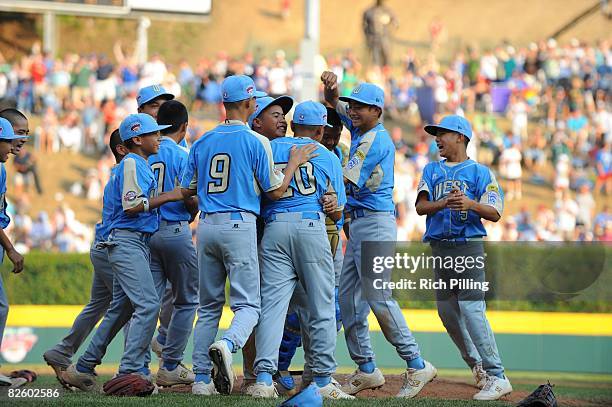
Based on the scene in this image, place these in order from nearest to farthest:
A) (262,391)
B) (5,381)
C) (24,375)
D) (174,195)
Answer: (262,391)
(174,195)
(5,381)
(24,375)

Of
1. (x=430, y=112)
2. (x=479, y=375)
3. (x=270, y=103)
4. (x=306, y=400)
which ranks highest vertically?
(x=430, y=112)

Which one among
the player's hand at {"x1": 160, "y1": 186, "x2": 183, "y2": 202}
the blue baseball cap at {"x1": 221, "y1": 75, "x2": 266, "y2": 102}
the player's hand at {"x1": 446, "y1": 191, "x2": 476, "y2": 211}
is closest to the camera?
the blue baseball cap at {"x1": 221, "y1": 75, "x2": 266, "y2": 102}

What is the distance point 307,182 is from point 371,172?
30.7 inches

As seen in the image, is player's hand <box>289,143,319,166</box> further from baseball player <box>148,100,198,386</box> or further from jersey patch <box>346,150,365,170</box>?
baseball player <box>148,100,198,386</box>

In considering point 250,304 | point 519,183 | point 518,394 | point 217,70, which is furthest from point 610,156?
point 250,304

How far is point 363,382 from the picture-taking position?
8.73 meters

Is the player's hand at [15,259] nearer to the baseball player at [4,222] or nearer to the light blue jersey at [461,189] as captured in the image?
the baseball player at [4,222]

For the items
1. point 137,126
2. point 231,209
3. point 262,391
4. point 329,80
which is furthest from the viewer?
point 329,80

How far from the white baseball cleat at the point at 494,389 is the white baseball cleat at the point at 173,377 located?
94.4 inches

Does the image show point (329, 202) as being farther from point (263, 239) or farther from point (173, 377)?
point (173, 377)

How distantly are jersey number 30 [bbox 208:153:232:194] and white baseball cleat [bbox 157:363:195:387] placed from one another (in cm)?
177

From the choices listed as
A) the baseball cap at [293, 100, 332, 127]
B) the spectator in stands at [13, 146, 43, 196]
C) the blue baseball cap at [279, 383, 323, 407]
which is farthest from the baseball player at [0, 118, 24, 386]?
the spectator in stands at [13, 146, 43, 196]

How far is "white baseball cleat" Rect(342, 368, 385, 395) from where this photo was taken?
873 cm

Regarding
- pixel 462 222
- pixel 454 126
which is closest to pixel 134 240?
pixel 462 222
